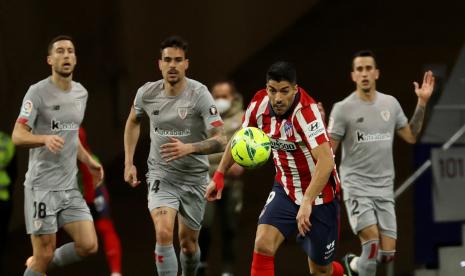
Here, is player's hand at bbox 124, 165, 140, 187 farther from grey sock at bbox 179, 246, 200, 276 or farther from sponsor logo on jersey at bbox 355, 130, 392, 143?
sponsor logo on jersey at bbox 355, 130, 392, 143

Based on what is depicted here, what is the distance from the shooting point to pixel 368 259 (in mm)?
9328

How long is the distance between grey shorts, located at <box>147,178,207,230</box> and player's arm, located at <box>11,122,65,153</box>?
2.67 feet

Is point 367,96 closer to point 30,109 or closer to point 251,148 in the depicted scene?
point 251,148

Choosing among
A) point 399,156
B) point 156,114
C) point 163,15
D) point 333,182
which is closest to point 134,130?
point 156,114

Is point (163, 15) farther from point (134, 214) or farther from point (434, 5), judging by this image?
point (434, 5)

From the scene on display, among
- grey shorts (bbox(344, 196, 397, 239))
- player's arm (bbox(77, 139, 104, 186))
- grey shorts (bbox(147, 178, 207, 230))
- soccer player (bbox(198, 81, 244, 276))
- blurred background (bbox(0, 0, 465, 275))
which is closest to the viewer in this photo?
grey shorts (bbox(147, 178, 207, 230))

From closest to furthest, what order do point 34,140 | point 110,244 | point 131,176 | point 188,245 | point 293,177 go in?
point 293,177, point 34,140, point 131,176, point 188,245, point 110,244

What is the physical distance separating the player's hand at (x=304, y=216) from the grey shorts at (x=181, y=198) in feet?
4.58

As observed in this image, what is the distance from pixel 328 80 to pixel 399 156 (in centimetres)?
108

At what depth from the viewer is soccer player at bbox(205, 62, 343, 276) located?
7.20 m

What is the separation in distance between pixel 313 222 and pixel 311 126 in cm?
72

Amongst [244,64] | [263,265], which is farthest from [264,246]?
[244,64]

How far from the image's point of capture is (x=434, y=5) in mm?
11750

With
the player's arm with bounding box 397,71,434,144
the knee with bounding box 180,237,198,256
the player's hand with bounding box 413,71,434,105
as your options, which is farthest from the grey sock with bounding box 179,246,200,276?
the player's hand with bounding box 413,71,434,105
